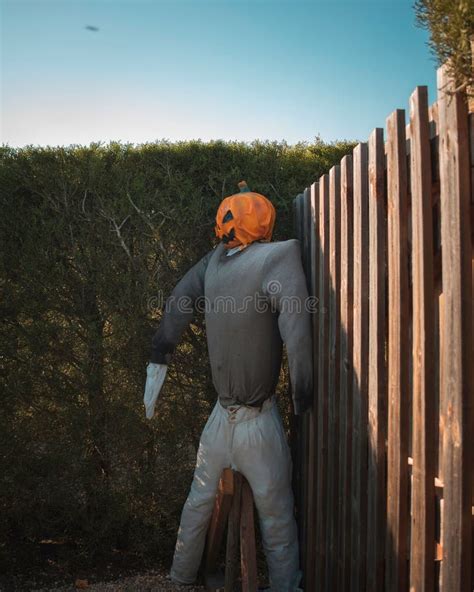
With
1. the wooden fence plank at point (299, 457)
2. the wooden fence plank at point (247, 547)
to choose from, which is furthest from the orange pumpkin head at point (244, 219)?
the wooden fence plank at point (247, 547)

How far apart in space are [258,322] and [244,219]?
1.90 feet

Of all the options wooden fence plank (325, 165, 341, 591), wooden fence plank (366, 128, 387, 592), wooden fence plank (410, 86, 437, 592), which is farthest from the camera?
→ wooden fence plank (325, 165, 341, 591)

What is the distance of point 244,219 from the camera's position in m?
3.33

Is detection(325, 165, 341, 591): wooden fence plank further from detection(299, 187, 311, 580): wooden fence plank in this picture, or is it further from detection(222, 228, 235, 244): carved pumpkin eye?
detection(222, 228, 235, 244): carved pumpkin eye

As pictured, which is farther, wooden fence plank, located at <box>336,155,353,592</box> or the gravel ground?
the gravel ground

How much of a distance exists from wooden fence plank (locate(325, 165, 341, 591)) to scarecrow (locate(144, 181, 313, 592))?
0.51 feet

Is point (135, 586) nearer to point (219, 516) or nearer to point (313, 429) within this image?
point (219, 516)

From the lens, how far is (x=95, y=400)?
418cm

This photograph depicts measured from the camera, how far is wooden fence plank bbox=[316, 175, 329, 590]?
3.09 metres

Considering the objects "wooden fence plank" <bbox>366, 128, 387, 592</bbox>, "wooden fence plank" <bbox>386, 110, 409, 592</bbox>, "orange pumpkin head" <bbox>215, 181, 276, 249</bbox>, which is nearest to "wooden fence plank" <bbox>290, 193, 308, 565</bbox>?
"orange pumpkin head" <bbox>215, 181, 276, 249</bbox>

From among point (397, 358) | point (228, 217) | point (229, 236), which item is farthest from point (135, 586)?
point (397, 358)

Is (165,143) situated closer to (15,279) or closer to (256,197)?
(256,197)

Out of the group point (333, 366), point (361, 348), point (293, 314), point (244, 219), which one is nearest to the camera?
point (361, 348)

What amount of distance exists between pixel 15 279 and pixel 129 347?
98 cm
